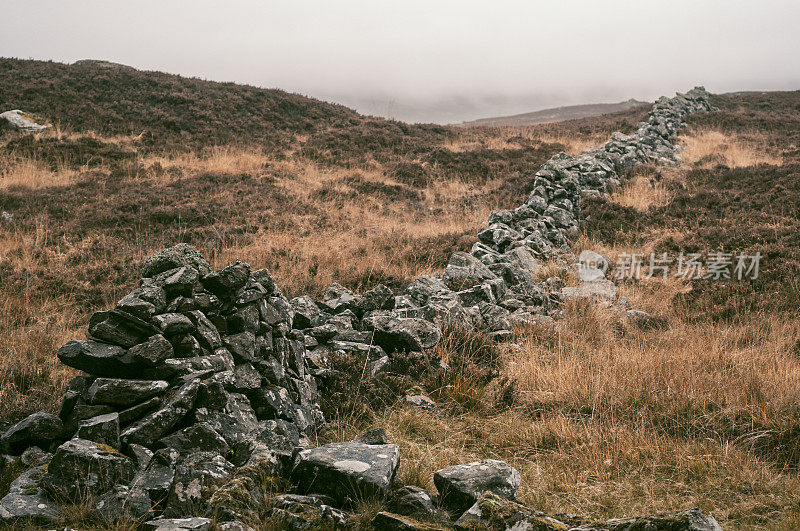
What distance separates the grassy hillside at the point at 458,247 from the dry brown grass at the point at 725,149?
0.20 meters

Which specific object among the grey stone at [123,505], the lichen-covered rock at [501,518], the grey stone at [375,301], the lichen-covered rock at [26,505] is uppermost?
the grey stone at [375,301]

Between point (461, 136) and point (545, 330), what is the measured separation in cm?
2341

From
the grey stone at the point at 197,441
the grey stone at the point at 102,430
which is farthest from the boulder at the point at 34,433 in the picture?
the grey stone at the point at 197,441

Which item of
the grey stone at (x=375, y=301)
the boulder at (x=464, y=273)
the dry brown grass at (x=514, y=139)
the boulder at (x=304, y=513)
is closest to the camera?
the boulder at (x=304, y=513)

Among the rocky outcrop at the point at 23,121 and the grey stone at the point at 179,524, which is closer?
the grey stone at the point at 179,524

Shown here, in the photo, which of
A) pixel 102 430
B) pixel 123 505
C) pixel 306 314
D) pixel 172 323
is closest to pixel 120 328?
pixel 172 323

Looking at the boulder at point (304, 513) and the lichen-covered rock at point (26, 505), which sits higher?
the lichen-covered rock at point (26, 505)

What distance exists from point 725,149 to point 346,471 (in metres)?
24.9

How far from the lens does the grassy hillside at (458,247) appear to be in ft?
13.7

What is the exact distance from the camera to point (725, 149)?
21.7 m

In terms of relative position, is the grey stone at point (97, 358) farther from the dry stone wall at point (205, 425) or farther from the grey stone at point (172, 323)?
the grey stone at point (172, 323)

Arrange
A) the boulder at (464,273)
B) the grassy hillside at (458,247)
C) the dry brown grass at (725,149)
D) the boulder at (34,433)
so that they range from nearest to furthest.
A: 1. the boulder at (34,433)
2. the grassy hillside at (458,247)
3. the boulder at (464,273)
4. the dry brown grass at (725,149)

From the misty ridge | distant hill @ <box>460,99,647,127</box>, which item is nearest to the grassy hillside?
the misty ridge

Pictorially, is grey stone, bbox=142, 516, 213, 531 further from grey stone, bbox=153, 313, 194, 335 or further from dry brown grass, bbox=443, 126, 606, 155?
dry brown grass, bbox=443, 126, 606, 155
